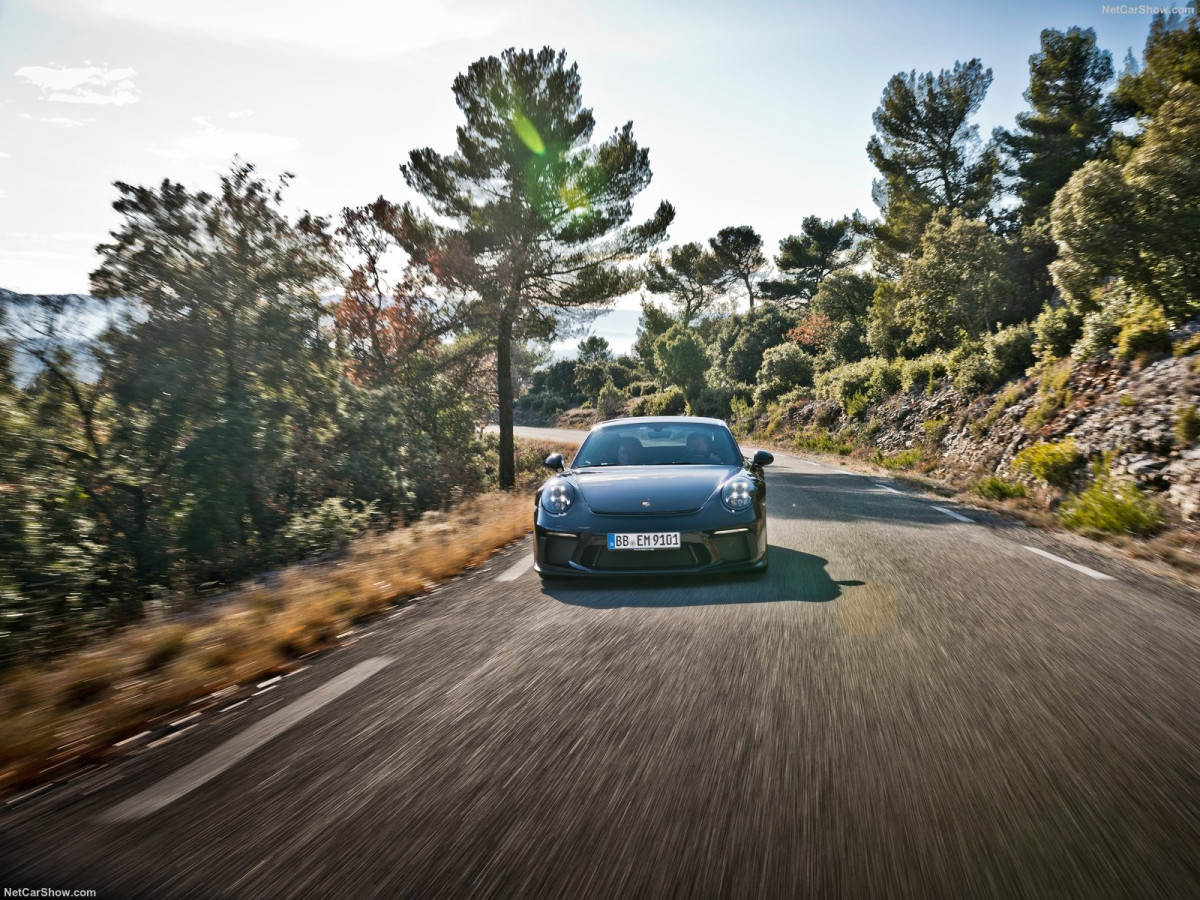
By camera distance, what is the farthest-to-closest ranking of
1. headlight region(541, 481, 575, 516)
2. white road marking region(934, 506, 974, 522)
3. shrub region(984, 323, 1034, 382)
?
shrub region(984, 323, 1034, 382)
white road marking region(934, 506, 974, 522)
headlight region(541, 481, 575, 516)

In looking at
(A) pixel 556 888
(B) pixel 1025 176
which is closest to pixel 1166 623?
(A) pixel 556 888

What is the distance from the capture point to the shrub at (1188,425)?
8.80m

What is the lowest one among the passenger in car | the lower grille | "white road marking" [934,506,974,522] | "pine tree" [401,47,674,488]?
"white road marking" [934,506,974,522]

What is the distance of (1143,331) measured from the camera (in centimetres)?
1196

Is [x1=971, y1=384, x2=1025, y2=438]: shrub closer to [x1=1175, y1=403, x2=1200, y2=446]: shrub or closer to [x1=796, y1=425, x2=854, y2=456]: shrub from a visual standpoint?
[x1=1175, y1=403, x2=1200, y2=446]: shrub

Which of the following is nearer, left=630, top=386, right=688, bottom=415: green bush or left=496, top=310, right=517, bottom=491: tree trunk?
left=496, top=310, right=517, bottom=491: tree trunk

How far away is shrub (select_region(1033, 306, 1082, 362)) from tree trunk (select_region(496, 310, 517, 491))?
1290cm

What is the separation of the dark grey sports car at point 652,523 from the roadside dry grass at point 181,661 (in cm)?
139

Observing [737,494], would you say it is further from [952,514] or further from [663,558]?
[952,514]

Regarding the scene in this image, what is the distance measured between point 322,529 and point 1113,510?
986 centimetres

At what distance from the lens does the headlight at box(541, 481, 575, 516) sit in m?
5.81

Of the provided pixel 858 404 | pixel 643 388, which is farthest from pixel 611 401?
pixel 858 404

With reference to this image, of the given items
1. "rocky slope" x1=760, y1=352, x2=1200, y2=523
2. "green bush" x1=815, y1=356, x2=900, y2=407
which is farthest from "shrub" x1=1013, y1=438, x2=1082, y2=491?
"green bush" x1=815, y1=356, x2=900, y2=407

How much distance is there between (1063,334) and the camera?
50.8 feet
